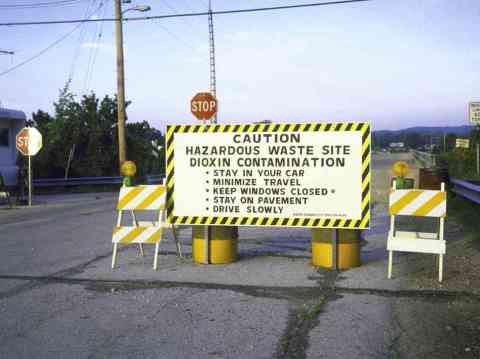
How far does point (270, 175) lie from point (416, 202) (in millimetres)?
2097

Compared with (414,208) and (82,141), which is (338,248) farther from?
(82,141)

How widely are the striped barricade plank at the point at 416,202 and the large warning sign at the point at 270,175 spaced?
1.43ft

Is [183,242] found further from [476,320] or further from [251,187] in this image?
[476,320]

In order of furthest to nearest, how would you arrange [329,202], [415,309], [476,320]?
1. [329,202]
2. [415,309]
3. [476,320]

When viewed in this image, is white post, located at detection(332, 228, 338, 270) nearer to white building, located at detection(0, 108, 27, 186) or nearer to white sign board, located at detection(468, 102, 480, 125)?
white sign board, located at detection(468, 102, 480, 125)

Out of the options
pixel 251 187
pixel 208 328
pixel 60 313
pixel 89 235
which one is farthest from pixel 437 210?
pixel 89 235

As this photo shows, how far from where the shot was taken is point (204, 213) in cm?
865

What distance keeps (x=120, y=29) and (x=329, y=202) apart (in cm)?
1795

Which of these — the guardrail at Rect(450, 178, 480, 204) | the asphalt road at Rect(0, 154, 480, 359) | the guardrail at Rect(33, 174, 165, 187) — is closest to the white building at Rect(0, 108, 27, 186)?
the guardrail at Rect(33, 174, 165, 187)

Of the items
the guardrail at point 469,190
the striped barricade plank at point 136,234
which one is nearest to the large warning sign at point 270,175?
the striped barricade plank at point 136,234

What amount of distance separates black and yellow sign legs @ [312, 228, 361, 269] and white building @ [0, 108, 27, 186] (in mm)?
14801

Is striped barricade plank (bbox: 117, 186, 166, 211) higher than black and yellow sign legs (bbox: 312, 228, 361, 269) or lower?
higher

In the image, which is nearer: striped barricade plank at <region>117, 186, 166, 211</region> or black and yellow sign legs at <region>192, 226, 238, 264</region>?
striped barricade plank at <region>117, 186, 166, 211</region>

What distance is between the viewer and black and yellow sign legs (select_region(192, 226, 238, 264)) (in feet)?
28.3
